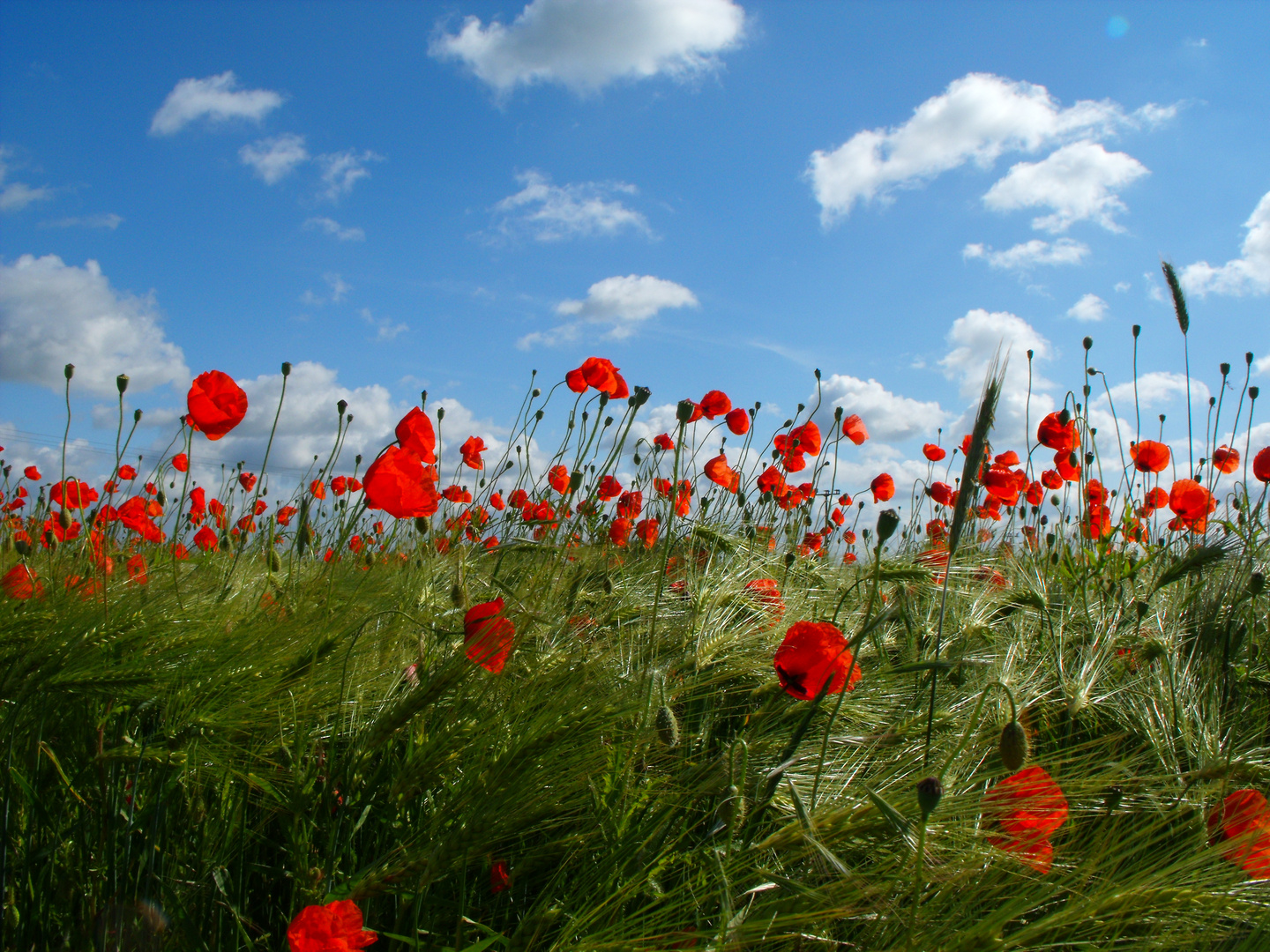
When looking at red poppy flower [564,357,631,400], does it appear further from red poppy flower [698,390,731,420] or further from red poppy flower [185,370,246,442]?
red poppy flower [185,370,246,442]

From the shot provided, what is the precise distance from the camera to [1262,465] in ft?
8.24

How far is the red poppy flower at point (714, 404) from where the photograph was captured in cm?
297

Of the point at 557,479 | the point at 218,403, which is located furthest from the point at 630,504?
the point at 218,403

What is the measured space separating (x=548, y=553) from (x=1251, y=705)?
1.64 metres

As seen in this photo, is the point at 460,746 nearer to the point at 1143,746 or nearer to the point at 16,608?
the point at 16,608

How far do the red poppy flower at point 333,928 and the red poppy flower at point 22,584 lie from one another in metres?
0.85

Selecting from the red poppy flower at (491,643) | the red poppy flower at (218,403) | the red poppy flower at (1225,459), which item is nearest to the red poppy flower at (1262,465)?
the red poppy flower at (1225,459)

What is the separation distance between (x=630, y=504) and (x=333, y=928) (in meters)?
2.77

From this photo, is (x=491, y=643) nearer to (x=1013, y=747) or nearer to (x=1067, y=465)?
(x=1013, y=747)

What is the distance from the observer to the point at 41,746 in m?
1.17

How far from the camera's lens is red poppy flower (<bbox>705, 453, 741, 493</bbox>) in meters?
3.27

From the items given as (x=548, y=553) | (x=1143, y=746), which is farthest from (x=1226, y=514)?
(x=548, y=553)

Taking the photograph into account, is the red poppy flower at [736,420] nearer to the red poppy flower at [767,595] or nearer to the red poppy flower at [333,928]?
the red poppy flower at [767,595]

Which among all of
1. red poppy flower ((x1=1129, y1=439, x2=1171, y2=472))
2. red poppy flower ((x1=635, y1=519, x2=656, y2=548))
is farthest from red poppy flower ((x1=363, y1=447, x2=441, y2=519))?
red poppy flower ((x1=1129, y1=439, x2=1171, y2=472))
